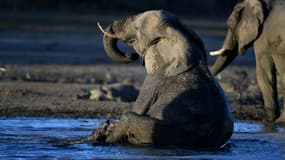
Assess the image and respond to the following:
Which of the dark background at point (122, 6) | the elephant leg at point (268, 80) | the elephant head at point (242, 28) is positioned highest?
the dark background at point (122, 6)

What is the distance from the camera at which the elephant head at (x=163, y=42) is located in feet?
36.1

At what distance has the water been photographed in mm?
10633

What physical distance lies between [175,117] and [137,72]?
341 inches

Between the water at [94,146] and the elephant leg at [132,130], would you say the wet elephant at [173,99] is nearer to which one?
the elephant leg at [132,130]

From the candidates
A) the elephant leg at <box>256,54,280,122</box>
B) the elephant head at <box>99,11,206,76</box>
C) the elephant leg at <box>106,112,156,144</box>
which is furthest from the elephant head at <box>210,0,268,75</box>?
the elephant leg at <box>106,112,156,144</box>

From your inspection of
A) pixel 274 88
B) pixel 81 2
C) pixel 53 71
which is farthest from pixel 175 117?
pixel 81 2

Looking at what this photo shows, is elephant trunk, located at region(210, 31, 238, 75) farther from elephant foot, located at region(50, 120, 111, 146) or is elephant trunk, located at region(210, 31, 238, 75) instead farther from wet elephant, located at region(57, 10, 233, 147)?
elephant foot, located at region(50, 120, 111, 146)

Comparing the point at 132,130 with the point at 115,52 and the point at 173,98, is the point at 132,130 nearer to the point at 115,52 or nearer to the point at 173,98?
the point at 173,98

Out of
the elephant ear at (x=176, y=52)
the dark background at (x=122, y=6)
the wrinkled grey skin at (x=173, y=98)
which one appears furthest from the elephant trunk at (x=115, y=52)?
the dark background at (x=122, y=6)

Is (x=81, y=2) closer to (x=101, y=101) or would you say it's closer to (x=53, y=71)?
(x=53, y=71)

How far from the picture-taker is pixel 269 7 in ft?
48.2

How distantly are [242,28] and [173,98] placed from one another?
4.03 m

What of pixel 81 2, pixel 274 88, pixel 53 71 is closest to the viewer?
pixel 274 88

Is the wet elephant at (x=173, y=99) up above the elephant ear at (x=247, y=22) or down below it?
below
